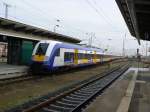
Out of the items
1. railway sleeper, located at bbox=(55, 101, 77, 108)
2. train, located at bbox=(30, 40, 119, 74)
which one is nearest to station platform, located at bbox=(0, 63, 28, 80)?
train, located at bbox=(30, 40, 119, 74)

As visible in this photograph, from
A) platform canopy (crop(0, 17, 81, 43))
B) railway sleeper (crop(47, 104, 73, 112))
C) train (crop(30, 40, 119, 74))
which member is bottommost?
railway sleeper (crop(47, 104, 73, 112))

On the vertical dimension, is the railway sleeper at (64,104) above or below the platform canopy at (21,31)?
below

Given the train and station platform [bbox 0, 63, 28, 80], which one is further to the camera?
the train

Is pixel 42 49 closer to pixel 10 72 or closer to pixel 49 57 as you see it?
pixel 49 57

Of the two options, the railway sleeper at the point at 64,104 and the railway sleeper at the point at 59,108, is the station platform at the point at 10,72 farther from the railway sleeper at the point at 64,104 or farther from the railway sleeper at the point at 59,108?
the railway sleeper at the point at 59,108

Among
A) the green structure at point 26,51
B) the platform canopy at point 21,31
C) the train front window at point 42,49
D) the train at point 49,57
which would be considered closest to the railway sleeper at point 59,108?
the train at point 49,57

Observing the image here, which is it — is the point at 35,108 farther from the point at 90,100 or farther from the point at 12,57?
the point at 12,57

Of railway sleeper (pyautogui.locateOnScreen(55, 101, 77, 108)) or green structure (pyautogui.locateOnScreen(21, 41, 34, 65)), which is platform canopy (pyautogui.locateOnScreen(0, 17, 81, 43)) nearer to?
green structure (pyautogui.locateOnScreen(21, 41, 34, 65))

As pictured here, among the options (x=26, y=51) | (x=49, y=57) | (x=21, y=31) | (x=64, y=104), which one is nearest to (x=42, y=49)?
(x=49, y=57)

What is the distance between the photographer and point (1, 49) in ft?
189

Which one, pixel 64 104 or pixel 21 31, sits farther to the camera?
pixel 21 31

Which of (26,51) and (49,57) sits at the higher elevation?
(26,51)

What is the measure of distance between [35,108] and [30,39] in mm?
23173

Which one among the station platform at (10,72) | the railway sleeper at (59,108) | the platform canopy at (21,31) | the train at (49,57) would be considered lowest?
the railway sleeper at (59,108)
